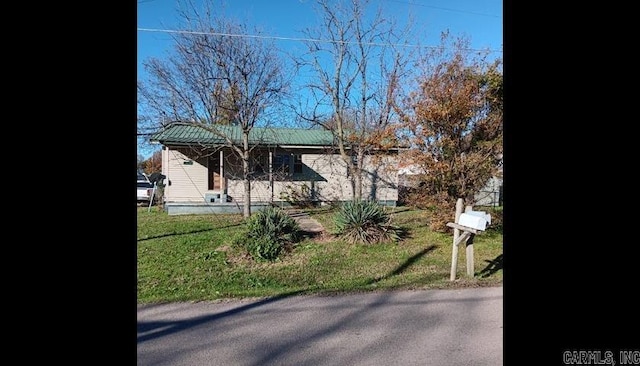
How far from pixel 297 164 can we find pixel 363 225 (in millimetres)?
7754

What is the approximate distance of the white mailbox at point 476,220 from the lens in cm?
524

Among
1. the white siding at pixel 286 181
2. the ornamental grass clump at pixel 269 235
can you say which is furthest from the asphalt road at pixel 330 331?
the white siding at pixel 286 181

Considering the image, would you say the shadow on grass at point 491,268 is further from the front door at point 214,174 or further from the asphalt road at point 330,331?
the front door at point 214,174

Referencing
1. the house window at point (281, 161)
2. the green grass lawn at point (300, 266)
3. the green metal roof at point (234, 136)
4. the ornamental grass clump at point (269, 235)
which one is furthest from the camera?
the house window at point (281, 161)

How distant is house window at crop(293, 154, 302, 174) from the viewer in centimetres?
1577

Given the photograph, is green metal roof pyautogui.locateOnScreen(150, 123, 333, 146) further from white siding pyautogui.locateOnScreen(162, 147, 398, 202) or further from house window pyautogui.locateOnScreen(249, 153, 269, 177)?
house window pyautogui.locateOnScreen(249, 153, 269, 177)

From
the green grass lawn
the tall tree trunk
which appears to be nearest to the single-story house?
the tall tree trunk

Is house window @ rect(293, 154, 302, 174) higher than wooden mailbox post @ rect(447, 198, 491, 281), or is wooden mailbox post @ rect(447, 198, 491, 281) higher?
house window @ rect(293, 154, 302, 174)

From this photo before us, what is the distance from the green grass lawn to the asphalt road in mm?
538

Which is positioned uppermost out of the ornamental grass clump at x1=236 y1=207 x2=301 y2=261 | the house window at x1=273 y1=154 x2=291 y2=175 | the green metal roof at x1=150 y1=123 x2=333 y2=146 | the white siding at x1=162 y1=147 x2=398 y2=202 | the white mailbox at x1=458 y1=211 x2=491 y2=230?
the green metal roof at x1=150 y1=123 x2=333 y2=146

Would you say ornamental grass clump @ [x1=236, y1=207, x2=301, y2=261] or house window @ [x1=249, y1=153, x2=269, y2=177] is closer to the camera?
ornamental grass clump @ [x1=236, y1=207, x2=301, y2=261]

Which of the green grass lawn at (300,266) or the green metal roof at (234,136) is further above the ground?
the green metal roof at (234,136)
